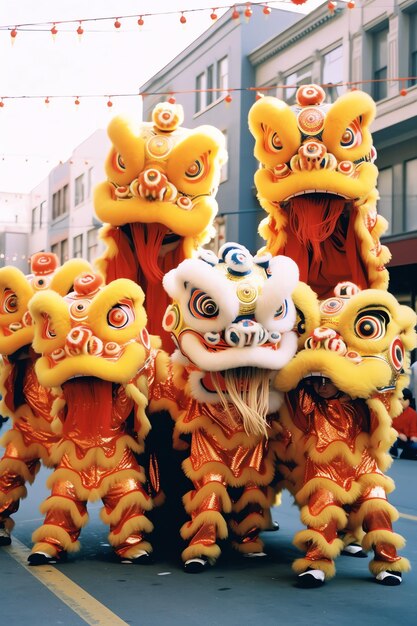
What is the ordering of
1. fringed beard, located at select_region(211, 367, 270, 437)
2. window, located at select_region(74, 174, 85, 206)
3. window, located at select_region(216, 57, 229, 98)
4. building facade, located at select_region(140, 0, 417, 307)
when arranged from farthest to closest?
window, located at select_region(74, 174, 85, 206)
window, located at select_region(216, 57, 229, 98)
building facade, located at select_region(140, 0, 417, 307)
fringed beard, located at select_region(211, 367, 270, 437)

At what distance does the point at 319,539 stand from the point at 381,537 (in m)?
0.36

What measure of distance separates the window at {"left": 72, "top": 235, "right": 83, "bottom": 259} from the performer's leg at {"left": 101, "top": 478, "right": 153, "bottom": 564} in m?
27.7

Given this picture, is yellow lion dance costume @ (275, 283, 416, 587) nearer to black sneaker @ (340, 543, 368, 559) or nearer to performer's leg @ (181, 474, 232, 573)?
performer's leg @ (181, 474, 232, 573)

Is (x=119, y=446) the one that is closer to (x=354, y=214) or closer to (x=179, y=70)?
(x=354, y=214)

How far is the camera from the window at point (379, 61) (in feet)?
58.7

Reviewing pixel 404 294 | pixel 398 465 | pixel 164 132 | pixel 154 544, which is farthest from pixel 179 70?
pixel 154 544

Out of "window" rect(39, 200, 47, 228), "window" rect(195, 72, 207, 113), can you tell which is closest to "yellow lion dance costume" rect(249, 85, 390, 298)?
"window" rect(195, 72, 207, 113)

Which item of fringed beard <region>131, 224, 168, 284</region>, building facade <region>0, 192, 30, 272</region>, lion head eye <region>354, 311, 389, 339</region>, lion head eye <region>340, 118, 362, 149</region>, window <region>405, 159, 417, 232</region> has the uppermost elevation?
building facade <region>0, 192, 30, 272</region>

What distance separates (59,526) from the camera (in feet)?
17.1

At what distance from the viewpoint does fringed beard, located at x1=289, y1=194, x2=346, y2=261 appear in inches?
241

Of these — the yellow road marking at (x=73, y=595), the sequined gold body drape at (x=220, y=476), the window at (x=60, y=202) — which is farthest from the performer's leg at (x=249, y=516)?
the window at (x=60, y=202)

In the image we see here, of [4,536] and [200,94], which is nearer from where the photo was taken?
[4,536]

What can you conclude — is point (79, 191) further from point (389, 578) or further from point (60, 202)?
point (389, 578)

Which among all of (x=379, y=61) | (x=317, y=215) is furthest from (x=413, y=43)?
(x=317, y=215)
